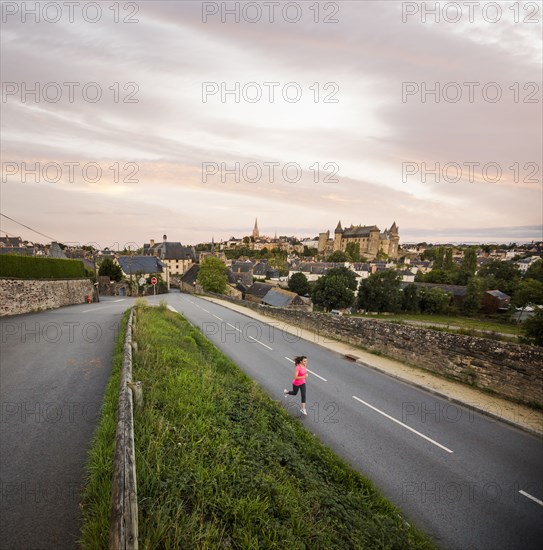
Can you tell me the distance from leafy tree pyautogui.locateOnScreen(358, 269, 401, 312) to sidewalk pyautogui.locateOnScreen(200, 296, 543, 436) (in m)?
41.1

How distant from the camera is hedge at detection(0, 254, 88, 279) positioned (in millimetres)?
17828

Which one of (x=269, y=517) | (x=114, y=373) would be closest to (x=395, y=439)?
(x=269, y=517)

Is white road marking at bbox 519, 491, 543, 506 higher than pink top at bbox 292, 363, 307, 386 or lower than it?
lower

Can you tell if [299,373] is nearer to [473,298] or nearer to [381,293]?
[381,293]

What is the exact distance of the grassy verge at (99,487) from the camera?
9.24 feet

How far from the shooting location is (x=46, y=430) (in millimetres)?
5227

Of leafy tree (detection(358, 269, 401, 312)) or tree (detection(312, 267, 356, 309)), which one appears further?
leafy tree (detection(358, 269, 401, 312))

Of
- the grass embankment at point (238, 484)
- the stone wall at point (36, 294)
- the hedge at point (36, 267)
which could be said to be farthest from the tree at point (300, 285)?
the grass embankment at point (238, 484)

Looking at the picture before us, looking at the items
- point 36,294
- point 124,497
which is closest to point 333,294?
point 36,294

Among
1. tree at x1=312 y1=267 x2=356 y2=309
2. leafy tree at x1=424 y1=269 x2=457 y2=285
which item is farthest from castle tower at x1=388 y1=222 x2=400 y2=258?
tree at x1=312 y1=267 x2=356 y2=309

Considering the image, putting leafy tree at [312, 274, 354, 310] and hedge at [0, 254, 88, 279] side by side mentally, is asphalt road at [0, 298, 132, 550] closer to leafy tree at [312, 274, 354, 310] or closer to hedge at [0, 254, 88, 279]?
hedge at [0, 254, 88, 279]

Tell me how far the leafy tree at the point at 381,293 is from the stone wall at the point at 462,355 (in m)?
39.8

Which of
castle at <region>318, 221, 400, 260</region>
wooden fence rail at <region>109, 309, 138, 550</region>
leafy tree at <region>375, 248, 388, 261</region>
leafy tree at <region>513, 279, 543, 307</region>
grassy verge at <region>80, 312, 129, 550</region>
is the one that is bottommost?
leafy tree at <region>513, 279, 543, 307</region>

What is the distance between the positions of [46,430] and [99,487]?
2.68 metres
